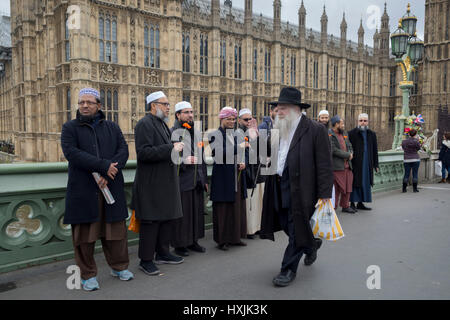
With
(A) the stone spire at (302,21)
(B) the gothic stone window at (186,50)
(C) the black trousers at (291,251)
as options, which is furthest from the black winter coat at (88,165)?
(A) the stone spire at (302,21)

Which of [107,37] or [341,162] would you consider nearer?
[341,162]

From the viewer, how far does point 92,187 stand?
10.8 ft

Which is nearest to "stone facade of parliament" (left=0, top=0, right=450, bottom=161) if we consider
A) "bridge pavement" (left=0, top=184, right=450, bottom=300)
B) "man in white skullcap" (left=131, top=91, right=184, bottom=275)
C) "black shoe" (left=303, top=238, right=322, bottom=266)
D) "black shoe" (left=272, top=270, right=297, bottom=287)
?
"man in white skullcap" (left=131, top=91, right=184, bottom=275)

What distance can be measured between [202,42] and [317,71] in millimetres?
14285

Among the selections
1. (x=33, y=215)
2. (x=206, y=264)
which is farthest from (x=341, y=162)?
(x=33, y=215)

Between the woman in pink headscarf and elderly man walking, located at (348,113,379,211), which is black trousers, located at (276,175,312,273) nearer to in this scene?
the woman in pink headscarf

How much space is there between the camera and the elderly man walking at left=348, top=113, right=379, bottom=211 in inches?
274

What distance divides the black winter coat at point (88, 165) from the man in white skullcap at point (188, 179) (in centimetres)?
92

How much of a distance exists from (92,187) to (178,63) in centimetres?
2008

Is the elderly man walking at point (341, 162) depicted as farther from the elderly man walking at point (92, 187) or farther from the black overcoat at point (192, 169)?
the elderly man walking at point (92, 187)

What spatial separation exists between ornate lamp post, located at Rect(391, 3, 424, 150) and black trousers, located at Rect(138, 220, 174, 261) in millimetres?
9425

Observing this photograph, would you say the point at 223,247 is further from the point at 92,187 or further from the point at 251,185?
the point at 92,187
